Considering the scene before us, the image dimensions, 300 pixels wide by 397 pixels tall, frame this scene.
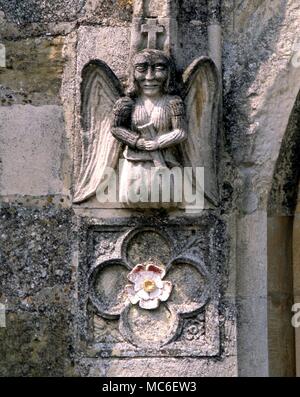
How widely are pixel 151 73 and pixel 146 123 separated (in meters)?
0.19

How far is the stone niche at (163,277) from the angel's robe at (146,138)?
0.15 meters

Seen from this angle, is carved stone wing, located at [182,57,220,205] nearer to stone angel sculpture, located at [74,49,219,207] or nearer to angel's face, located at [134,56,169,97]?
stone angel sculpture, located at [74,49,219,207]

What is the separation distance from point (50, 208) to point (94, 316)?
0.44m

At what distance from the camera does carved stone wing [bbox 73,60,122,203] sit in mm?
4871

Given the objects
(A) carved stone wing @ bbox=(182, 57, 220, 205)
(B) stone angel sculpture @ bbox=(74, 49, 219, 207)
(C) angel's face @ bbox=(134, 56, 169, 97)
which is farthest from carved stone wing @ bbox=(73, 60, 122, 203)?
(A) carved stone wing @ bbox=(182, 57, 220, 205)

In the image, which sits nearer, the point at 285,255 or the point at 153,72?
the point at 153,72

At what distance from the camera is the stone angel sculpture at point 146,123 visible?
4785 millimetres

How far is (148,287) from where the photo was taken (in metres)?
4.83

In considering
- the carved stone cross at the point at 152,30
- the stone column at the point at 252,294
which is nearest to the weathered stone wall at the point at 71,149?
the stone column at the point at 252,294

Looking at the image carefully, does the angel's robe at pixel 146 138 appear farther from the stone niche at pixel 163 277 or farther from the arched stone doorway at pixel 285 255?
the arched stone doorway at pixel 285 255

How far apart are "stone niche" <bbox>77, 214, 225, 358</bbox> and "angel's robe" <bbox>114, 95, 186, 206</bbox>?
0.15 metres

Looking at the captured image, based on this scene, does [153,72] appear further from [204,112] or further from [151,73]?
[204,112]

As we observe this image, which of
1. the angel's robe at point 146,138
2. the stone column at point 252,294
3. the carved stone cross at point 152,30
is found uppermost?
the carved stone cross at point 152,30

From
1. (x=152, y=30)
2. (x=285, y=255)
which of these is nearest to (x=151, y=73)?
(x=152, y=30)
